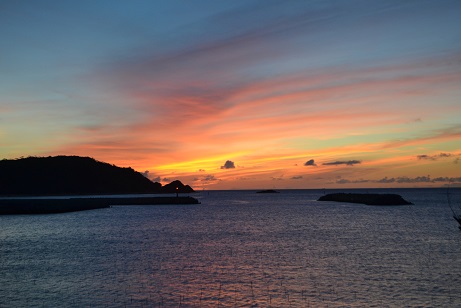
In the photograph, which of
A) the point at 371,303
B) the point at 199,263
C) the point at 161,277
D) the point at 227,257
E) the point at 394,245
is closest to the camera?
the point at 371,303

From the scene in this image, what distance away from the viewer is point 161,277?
99.1ft

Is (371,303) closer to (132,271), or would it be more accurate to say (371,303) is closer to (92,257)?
(132,271)

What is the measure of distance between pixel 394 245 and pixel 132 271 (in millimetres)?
28791

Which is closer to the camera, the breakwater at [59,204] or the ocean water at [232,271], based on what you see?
the ocean water at [232,271]

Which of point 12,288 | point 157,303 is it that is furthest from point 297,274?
point 12,288

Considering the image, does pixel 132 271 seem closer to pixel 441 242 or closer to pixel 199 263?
pixel 199 263

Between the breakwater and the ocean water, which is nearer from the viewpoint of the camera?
the ocean water

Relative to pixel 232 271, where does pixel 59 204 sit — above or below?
above

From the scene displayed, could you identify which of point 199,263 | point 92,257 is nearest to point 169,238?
point 92,257

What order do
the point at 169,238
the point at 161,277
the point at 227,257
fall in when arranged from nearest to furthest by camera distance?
the point at 161,277, the point at 227,257, the point at 169,238

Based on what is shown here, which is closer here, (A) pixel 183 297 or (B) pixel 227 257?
(A) pixel 183 297

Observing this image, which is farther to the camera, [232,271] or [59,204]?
[59,204]

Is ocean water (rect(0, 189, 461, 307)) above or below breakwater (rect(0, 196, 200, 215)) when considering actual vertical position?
below

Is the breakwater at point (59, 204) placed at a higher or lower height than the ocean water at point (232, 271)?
higher
